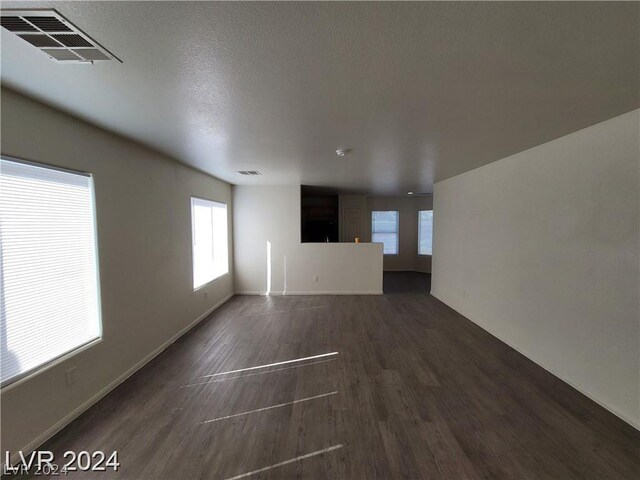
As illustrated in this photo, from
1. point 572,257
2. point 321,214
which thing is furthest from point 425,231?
point 572,257

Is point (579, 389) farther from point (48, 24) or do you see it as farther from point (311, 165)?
point (48, 24)

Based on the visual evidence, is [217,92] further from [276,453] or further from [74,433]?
[74,433]

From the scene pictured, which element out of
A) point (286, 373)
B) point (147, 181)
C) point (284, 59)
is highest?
point (284, 59)

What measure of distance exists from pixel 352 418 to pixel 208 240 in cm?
381

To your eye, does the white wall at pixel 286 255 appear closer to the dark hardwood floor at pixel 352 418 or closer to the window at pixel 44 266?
the dark hardwood floor at pixel 352 418

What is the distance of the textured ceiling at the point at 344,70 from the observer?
109 cm

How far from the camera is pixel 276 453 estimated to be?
1.82 meters

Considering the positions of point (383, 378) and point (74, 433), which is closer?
point (74, 433)

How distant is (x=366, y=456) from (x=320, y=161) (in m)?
3.10

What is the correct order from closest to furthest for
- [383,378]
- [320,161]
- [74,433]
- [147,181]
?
[74,433]
[383,378]
[147,181]
[320,161]

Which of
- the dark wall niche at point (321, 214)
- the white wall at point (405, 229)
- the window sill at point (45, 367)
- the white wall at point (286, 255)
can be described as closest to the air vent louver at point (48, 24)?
the window sill at point (45, 367)

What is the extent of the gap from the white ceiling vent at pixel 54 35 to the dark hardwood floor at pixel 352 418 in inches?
93.7

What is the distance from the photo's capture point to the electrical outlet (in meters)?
2.08

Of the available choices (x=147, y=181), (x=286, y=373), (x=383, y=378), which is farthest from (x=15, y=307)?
(x=383, y=378)
